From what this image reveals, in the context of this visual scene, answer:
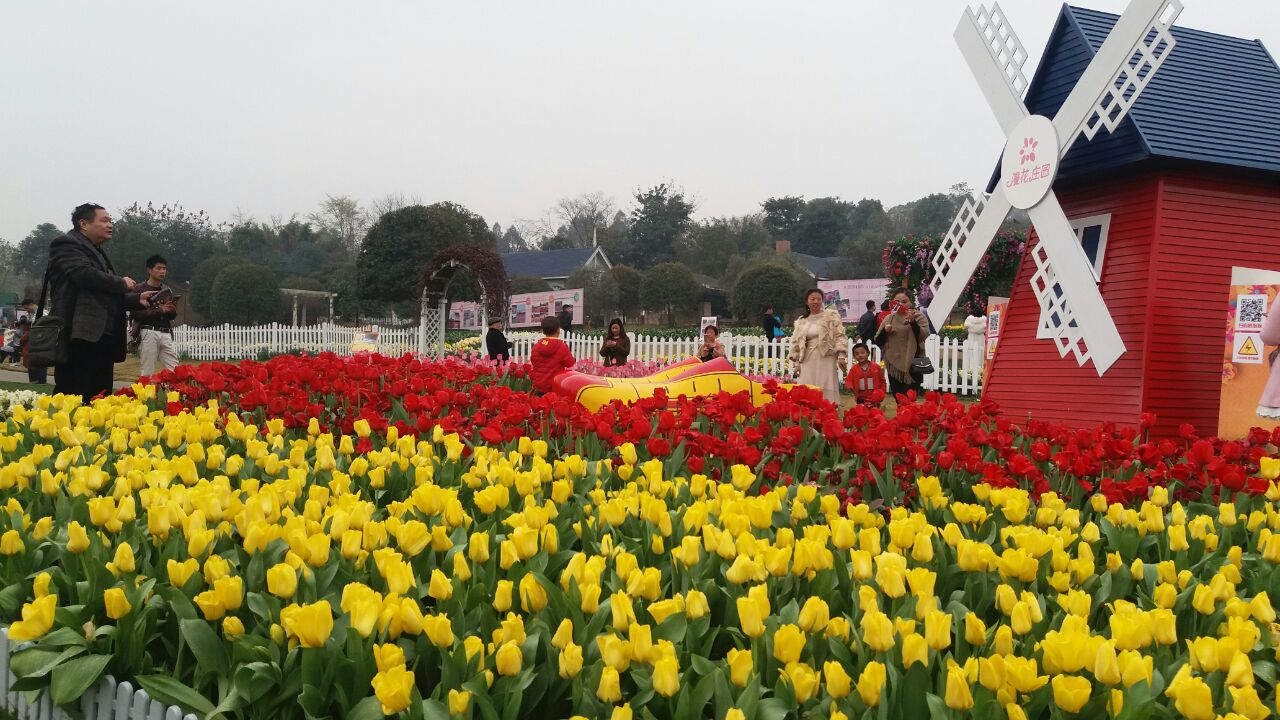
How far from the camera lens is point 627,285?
51.1m

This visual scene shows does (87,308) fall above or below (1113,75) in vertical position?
below

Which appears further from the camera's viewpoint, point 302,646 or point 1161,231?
point 1161,231

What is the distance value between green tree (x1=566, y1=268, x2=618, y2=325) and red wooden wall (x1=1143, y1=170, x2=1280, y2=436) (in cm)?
4108

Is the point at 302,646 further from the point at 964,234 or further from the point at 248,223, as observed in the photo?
the point at 248,223

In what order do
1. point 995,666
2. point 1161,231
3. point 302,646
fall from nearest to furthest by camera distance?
point 995,666
point 302,646
point 1161,231

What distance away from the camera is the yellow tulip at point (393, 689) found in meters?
1.81

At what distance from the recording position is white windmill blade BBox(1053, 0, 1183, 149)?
9.50m

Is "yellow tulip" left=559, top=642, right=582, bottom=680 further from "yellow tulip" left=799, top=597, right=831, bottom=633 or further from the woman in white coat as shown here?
the woman in white coat

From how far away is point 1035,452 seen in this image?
4355mm

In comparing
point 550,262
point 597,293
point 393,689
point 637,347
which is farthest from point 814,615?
point 550,262

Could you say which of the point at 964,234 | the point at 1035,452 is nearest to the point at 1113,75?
the point at 964,234

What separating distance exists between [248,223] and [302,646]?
87781mm

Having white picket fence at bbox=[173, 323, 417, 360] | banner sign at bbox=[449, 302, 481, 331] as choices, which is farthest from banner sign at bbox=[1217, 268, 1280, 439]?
banner sign at bbox=[449, 302, 481, 331]

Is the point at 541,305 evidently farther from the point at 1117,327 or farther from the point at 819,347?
the point at 1117,327
